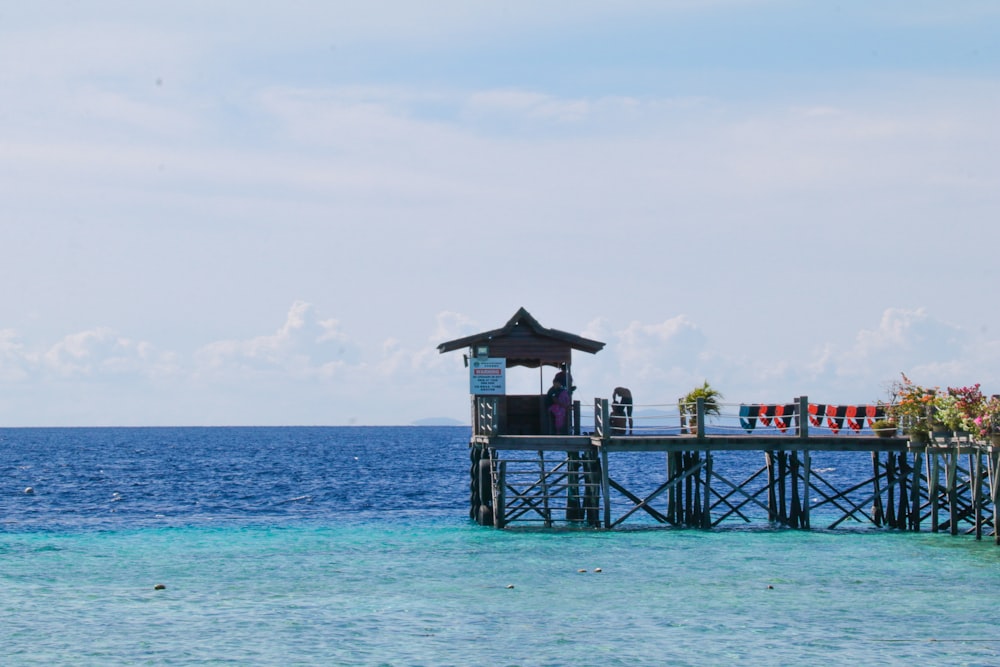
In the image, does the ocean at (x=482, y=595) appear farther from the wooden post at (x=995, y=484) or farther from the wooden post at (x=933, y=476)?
the wooden post at (x=933, y=476)

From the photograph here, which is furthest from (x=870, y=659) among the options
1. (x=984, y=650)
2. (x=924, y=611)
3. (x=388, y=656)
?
(x=388, y=656)

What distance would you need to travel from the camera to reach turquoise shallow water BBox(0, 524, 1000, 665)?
19109mm

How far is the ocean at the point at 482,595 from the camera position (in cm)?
1914

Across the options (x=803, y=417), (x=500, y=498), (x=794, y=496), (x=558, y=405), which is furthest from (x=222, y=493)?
(x=803, y=417)

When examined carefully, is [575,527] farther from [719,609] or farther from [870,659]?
[870,659]

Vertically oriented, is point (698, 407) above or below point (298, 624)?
above

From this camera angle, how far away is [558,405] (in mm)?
34781

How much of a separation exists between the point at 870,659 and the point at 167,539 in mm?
22527

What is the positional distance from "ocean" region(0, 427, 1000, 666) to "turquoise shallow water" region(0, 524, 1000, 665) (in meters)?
0.07

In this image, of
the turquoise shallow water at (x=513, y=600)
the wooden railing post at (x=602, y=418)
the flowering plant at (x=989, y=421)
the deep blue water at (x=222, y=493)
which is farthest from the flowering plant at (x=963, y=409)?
the deep blue water at (x=222, y=493)

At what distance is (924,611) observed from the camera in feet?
71.8

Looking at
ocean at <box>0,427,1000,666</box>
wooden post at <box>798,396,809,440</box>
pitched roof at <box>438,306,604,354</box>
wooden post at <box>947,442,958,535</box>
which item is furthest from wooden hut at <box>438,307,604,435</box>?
wooden post at <box>947,442,958,535</box>

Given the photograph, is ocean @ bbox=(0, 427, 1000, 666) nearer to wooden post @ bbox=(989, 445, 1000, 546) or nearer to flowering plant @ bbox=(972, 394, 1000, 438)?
wooden post @ bbox=(989, 445, 1000, 546)

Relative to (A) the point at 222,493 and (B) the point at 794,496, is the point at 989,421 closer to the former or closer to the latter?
(B) the point at 794,496
